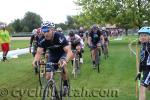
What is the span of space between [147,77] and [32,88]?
582 centimetres

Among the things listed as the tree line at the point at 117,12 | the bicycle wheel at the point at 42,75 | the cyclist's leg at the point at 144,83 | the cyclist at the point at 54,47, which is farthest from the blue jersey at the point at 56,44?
the tree line at the point at 117,12

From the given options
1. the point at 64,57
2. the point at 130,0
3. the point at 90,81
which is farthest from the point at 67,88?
the point at 130,0

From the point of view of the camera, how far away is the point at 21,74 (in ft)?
62.1

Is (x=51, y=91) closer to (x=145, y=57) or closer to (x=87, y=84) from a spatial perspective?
(x=145, y=57)

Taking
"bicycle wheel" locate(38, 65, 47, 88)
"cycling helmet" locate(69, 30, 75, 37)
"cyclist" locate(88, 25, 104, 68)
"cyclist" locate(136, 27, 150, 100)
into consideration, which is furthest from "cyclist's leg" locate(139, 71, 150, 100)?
"cyclist" locate(88, 25, 104, 68)

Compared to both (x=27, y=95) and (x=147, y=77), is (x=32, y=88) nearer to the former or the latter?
(x=27, y=95)

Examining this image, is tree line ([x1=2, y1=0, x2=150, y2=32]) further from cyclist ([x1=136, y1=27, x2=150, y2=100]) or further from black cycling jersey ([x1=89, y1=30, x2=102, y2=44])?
cyclist ([x1=136, y1=27, x2=150, y2=100])

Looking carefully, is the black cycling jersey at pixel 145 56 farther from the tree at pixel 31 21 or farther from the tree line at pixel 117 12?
the tree at pixel 31 21

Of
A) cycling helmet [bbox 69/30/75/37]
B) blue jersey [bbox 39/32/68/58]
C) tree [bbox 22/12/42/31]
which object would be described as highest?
blue jersey [bbox 39/32/68/58]

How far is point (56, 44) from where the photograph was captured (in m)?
10.5

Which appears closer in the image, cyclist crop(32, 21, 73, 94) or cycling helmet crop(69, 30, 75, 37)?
cyclist crop(32, 21, 73, 94)

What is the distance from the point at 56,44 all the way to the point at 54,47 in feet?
0.40

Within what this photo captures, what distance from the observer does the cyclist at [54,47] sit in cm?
1000

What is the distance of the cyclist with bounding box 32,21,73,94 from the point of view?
394 inches
